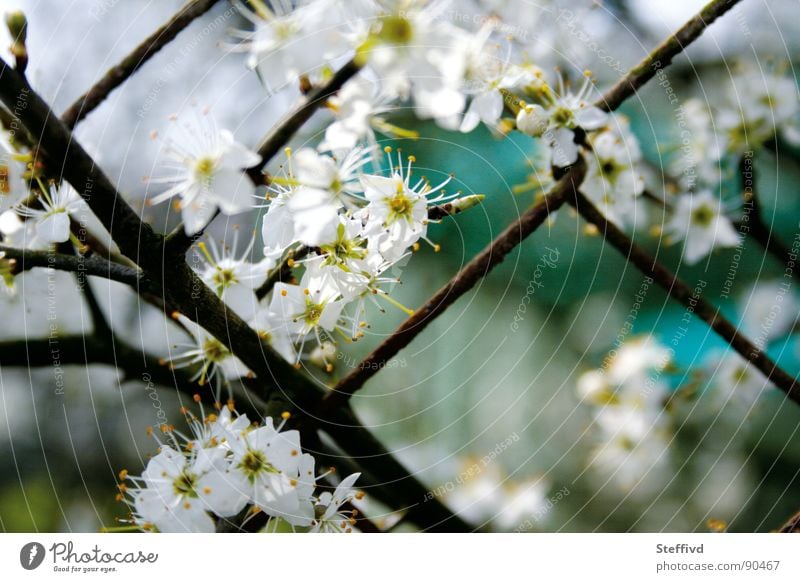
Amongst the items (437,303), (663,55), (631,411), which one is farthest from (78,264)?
(631,411)

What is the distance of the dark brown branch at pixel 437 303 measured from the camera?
578 millimetres

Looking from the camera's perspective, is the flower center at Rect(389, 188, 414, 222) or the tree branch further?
the tree branch

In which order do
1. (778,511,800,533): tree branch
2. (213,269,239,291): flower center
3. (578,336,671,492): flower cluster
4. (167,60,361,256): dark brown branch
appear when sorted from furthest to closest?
(578,336,671,492): flower cluster
(778,511,800,533): tree branch
(213,269,239,291): flower center
(167,60,361,256): dark brown branch

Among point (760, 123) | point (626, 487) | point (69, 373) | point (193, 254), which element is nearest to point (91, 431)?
point (69, 373)

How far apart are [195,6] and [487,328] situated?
1.63 ft

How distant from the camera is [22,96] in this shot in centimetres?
57

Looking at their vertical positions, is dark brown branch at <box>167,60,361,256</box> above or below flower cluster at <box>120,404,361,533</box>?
above

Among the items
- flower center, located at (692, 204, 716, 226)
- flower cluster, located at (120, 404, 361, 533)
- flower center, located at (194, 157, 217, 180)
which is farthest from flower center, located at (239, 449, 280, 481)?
flower center, located at (692, 204, 716, 226)

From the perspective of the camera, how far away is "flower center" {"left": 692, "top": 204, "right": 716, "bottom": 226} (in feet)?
2.82

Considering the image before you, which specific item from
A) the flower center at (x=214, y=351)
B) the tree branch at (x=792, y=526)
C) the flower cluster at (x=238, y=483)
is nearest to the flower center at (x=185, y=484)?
the flower cluster at (x=238, y=483)

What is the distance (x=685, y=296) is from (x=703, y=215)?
184mm

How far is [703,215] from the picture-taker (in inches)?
34.1

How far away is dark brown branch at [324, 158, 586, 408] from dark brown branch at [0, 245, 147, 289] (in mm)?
189

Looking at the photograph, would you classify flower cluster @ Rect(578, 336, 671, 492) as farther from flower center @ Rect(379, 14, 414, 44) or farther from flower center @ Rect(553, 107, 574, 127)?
flower center @ Rect(379, 14, 414, 44)
